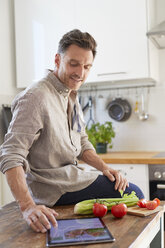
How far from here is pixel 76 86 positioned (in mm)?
1578

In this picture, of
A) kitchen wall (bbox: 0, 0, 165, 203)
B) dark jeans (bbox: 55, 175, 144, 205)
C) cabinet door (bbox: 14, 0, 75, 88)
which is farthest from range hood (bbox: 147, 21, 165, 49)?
dark jeans (bbox: 55, 175, 144, 205)

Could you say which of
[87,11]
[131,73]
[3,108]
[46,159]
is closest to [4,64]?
[3,108]

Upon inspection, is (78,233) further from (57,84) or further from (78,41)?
(78,41)

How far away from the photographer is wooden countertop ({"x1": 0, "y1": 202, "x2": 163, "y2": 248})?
1.01 meters

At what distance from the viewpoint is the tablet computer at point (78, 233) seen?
1010 mm

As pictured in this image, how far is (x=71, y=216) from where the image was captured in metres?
1.31

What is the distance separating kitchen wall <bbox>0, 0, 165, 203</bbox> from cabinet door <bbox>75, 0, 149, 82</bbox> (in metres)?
0.38

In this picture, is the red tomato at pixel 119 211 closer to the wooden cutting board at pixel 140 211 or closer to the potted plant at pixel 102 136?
the wooden cutting board at pixel 140 211

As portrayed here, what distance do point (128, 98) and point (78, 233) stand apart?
85.9 inches

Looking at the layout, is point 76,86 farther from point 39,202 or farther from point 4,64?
point 4,64

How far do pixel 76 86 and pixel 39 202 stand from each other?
56 cm

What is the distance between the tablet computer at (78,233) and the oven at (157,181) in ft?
4.34

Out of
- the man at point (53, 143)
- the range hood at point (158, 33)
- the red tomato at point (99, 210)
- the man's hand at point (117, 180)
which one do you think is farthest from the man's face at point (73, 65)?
Answer: the range hood at point (158, 33)

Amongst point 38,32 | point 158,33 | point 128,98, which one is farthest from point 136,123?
point 38,32
